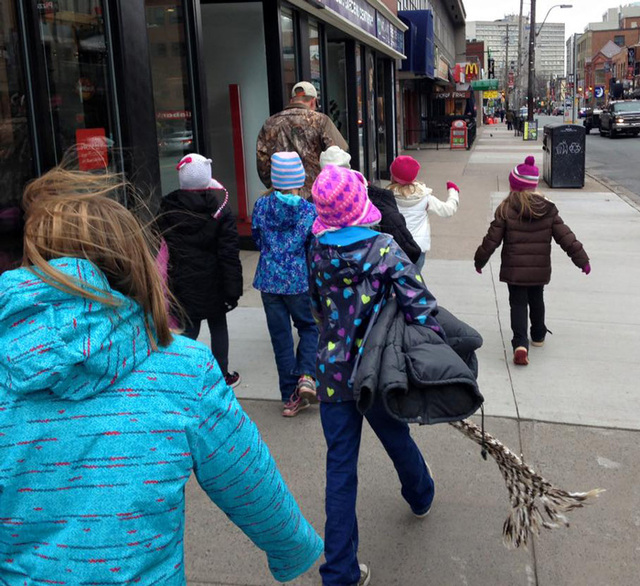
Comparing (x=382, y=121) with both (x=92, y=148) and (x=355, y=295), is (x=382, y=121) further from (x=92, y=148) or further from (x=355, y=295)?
(x=355, y=295)

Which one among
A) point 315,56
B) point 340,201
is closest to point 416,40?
point 315,56

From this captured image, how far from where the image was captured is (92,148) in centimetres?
609

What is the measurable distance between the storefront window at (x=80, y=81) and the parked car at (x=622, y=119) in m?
37.2

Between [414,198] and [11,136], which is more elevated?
[11,136]

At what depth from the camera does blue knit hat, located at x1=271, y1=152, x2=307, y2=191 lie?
4613mm

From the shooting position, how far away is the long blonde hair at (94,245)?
1437mm

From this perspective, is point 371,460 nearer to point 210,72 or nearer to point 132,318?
point 132,318

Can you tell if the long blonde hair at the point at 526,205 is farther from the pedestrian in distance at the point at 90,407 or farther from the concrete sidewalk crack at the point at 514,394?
the pedestrian in distance at the point at 90,407

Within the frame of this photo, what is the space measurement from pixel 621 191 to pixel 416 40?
9545 millimetres

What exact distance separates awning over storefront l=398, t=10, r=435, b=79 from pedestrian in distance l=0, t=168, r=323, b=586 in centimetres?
2225

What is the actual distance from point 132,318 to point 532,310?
15.7 ft

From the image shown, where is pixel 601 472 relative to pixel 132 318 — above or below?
below

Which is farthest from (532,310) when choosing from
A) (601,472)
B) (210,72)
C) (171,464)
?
(210,72)

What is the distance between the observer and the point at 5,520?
1.46 meters
